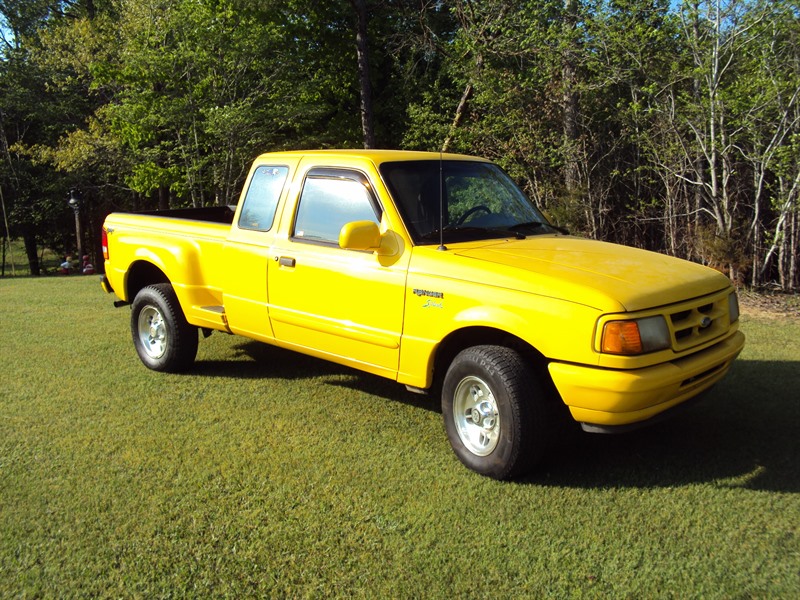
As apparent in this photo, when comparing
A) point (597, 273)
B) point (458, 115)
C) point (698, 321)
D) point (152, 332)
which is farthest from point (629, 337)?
point (458, 115)

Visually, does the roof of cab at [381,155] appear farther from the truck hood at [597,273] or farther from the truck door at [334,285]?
the truck hood at [597,273]

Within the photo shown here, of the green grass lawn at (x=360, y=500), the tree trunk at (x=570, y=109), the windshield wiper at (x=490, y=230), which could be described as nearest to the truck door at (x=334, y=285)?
the windshield wiper at (x=490, y=230)

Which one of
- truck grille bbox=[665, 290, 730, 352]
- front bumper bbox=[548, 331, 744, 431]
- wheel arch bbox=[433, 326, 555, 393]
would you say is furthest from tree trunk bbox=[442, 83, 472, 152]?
front bumper bbox=[548, 331, 744, 431]

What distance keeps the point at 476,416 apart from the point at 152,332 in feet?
12.2

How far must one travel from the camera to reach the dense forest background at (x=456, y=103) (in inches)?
417

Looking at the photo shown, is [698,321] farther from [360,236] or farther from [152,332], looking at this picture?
[152,332]

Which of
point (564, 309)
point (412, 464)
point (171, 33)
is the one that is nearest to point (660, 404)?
point (564, 309)

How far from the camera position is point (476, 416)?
14.3 feet

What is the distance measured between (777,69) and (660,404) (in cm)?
803

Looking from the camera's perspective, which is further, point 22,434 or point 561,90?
point 561,90

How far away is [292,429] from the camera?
507 centimetres

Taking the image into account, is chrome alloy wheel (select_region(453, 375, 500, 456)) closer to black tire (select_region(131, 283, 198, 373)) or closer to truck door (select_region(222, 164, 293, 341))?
truck door (select_region(222, 164, 293, 341))

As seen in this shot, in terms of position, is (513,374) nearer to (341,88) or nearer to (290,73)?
(290,73)

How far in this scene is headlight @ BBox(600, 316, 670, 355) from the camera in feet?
12.2
